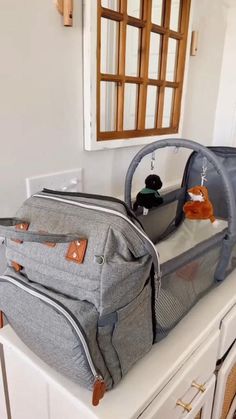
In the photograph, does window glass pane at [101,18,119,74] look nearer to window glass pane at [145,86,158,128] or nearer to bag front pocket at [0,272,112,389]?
window glass pane at [145,86,158,128]

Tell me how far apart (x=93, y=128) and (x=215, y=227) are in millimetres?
450

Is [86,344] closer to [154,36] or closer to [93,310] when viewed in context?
[93,310]

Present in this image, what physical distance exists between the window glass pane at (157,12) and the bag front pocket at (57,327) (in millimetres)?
940

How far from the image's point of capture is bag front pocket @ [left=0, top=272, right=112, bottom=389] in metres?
0.47

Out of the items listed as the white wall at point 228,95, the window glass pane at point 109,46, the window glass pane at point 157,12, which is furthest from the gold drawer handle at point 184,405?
the white wall at point 228,95

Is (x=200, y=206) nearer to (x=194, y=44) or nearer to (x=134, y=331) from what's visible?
(x=134, y=331)

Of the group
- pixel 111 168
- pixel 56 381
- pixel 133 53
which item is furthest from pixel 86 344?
pixel 133 53

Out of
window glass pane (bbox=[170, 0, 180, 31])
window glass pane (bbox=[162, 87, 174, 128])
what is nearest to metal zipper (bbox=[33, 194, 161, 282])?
window glass pane (bbox=[162, 87, 174, 128])

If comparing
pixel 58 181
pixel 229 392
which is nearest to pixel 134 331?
pixel 58 181

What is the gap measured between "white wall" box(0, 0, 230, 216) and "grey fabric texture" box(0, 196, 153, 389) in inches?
9.6

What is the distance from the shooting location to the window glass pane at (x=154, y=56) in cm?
106

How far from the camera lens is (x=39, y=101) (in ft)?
2.56

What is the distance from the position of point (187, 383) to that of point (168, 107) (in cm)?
95

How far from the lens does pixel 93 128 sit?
0.90 metres
